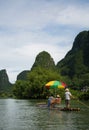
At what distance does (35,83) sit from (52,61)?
74626 millimetres

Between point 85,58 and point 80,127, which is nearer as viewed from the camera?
point 80,127

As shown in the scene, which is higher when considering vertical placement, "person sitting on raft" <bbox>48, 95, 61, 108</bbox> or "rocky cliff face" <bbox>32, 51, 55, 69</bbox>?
"rocky cliff face" <bbox>32, 51, 55, 69</bbox>

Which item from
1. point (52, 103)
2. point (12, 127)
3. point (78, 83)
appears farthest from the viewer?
point (78, 83)

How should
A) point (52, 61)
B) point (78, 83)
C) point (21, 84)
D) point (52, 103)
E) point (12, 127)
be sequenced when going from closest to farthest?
point (12, 127), point (52, 103), point (21, 84), point (78, 83), point (52, 61)

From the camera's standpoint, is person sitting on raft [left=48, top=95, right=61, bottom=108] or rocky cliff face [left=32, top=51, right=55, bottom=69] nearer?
person sitting on raft [left=48, top=95, right=61, bottom=108]

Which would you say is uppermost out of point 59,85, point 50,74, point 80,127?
point 50,74

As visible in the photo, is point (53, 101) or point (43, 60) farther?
point (43, 60)

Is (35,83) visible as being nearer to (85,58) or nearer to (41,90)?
(41,90)

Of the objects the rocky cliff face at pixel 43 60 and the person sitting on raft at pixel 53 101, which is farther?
the rocky cliff face at pixel 43 60

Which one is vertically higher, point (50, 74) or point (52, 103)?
point (50, 74)

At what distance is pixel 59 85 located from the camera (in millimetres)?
36312

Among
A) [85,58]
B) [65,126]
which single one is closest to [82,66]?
[85,58]

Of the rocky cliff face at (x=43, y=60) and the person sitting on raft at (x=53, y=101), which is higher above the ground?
the rocky cliff face at (x=43, y=60)

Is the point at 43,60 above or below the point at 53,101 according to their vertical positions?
above
